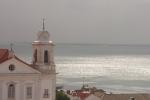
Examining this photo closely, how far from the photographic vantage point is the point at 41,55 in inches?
1335

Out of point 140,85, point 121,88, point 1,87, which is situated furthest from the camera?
point 140,85

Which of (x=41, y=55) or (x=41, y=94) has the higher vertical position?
(x=41, y=55)

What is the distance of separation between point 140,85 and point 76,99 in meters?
35.4

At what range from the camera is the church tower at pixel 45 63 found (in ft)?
111

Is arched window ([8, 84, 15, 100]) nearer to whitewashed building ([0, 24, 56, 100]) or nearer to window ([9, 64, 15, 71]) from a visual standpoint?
whitewashed building ([0, 24, 56, 100])

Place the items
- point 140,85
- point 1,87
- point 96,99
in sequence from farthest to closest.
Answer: point 140,85, point 96,99, point 1,87

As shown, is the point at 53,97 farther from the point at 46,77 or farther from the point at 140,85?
the point at 140,85

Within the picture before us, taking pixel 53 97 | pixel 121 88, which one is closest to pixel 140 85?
pixel 121 88

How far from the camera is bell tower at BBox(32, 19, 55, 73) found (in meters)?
33.8

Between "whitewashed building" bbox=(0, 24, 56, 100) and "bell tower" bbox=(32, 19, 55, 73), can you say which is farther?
"bell tower" bbox=(32, 19, 55, 73)

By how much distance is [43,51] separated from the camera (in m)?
33.9

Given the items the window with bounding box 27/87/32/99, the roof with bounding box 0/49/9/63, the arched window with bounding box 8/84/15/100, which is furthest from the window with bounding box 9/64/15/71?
the window with bounding box 27/87/32/99

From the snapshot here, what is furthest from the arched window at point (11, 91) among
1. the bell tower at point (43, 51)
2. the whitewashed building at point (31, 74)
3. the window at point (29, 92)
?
the bell tower at point (43, 51)

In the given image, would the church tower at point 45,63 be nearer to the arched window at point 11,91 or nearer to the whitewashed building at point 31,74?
the whitewashed building at point 31,74
